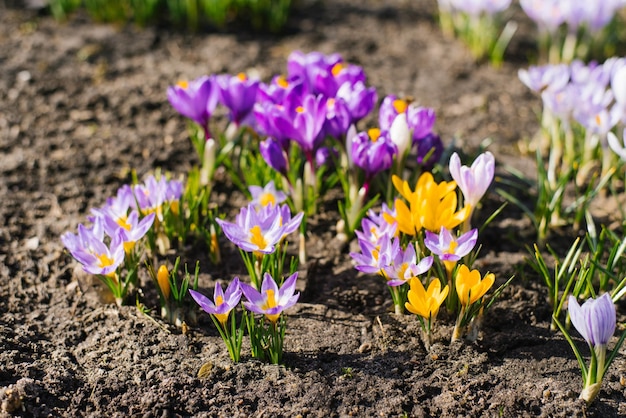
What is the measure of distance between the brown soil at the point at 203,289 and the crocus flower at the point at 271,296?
0.18 metres

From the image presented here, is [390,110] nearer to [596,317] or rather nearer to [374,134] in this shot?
[374,134]

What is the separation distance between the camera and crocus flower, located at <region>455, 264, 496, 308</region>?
5.72ft

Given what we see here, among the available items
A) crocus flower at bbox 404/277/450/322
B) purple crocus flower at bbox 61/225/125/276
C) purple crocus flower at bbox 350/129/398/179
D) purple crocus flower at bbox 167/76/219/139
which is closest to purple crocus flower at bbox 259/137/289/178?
purple crocus flower at bbox 350/129/398/179

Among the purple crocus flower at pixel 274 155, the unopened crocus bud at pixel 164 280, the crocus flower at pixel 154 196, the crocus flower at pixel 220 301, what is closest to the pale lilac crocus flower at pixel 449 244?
the crocus flower at pixel 220 301

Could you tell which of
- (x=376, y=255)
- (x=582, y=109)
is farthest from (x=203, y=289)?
(x=582, y=109)

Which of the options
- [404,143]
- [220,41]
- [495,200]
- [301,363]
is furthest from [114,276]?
[220,41]

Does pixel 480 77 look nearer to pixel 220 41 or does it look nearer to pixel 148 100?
pixel 220 41

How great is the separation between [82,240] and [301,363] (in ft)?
2.26

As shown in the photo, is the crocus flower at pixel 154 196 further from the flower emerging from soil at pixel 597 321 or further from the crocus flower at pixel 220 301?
the flower emerging from soil at pixel 597 321

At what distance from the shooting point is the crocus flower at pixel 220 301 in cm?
173

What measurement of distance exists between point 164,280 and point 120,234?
0.17m

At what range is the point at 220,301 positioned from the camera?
177 centimetres

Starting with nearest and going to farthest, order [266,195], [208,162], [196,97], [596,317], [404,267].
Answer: [596,317], [404,267], [266,195], [196,97], [208,162]

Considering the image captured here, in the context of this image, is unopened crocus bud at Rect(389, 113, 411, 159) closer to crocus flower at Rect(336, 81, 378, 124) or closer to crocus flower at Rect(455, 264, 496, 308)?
crocus flower at Rect(336, 81, 378, 124)
